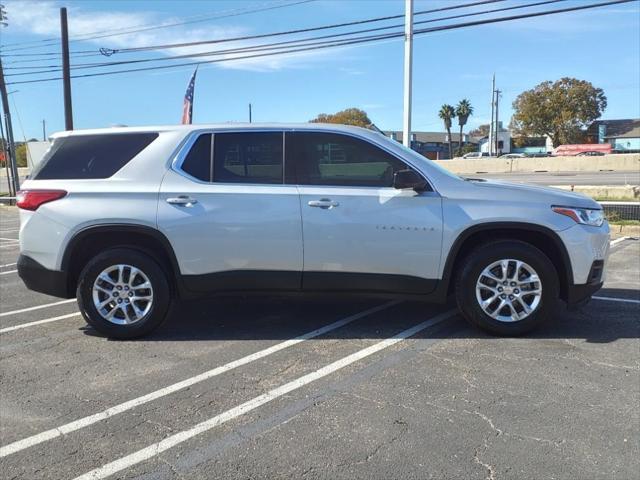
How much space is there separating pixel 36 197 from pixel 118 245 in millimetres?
816

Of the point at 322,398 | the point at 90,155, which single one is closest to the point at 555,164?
the point at 90,155

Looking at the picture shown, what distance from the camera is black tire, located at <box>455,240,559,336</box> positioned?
478cm

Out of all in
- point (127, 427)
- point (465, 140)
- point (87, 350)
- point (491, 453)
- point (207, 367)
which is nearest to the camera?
point (491, 453)

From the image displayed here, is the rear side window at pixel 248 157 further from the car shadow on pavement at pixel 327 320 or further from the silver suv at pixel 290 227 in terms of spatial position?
the car shadow on pavement at pixel 327 320

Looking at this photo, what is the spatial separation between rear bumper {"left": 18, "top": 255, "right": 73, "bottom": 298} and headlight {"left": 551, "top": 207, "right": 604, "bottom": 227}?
435 centimetres

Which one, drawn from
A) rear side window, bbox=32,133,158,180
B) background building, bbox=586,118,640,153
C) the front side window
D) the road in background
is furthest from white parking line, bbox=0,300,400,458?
background building, bbox=586,118,640,153

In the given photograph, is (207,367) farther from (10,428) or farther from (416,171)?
(416,171)

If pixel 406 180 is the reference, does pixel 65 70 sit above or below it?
above

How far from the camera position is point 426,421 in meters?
3.39

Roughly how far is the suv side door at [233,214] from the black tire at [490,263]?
147 cm

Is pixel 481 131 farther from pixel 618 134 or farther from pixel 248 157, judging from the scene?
pixel 248 157

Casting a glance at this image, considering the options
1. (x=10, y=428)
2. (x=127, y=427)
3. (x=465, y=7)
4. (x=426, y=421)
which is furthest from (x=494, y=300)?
(x=465, y=7)

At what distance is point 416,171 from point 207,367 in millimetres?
2374

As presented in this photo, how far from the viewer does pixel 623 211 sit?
11.9 m
